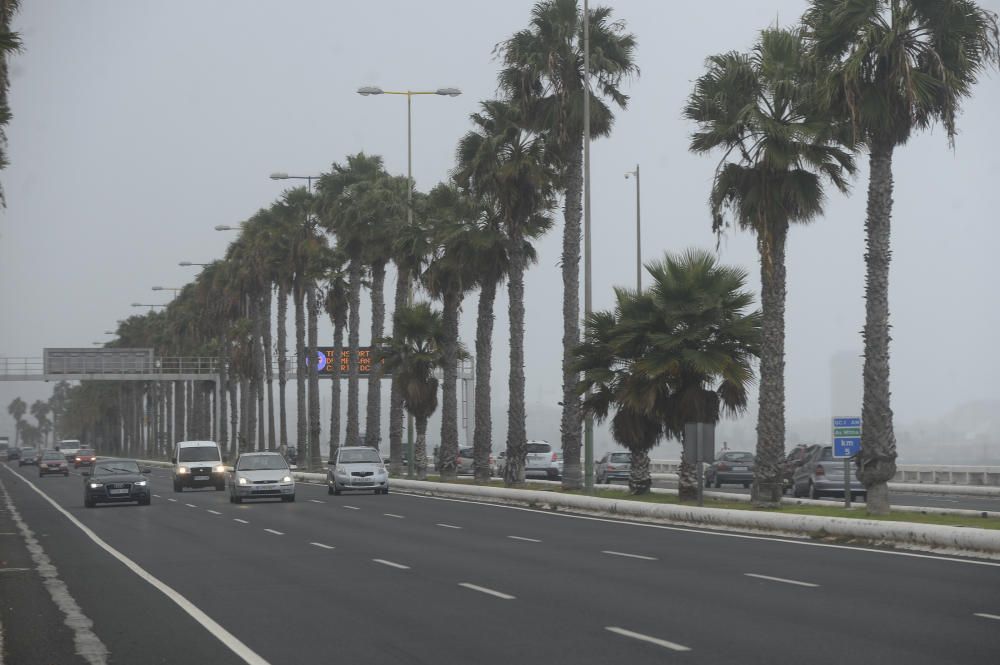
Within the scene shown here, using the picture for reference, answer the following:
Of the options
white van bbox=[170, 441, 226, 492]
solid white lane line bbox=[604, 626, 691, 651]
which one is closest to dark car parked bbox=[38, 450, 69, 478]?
white van bbox=[170, 441, 226, 492]

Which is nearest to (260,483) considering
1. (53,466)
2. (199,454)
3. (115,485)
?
(115,485)

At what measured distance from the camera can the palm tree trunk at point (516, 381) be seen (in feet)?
163

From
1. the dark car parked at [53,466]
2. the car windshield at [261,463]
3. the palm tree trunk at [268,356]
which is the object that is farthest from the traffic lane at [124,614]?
the palm tree trunk at [268,356]

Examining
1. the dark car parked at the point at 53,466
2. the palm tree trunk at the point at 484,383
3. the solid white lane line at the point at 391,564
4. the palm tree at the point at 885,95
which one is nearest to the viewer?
the solid white lane line at the point at 391,564

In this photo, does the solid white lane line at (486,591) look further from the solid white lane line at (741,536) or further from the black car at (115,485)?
the black car at (115,485)

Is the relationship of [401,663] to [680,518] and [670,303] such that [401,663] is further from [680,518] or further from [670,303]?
[670,303]

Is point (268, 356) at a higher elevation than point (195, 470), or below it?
higher

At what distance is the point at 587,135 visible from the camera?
134 feet

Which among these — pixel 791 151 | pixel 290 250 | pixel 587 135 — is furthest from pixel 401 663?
pixel 290 250

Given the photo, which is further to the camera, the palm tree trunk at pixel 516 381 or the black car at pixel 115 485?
the palm tree trunk at pixel 516 381

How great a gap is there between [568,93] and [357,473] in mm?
14758

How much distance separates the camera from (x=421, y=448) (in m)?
63.1

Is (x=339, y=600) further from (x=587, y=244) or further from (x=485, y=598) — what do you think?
(x=587, y=244)

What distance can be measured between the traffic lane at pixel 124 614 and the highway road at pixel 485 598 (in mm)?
35
